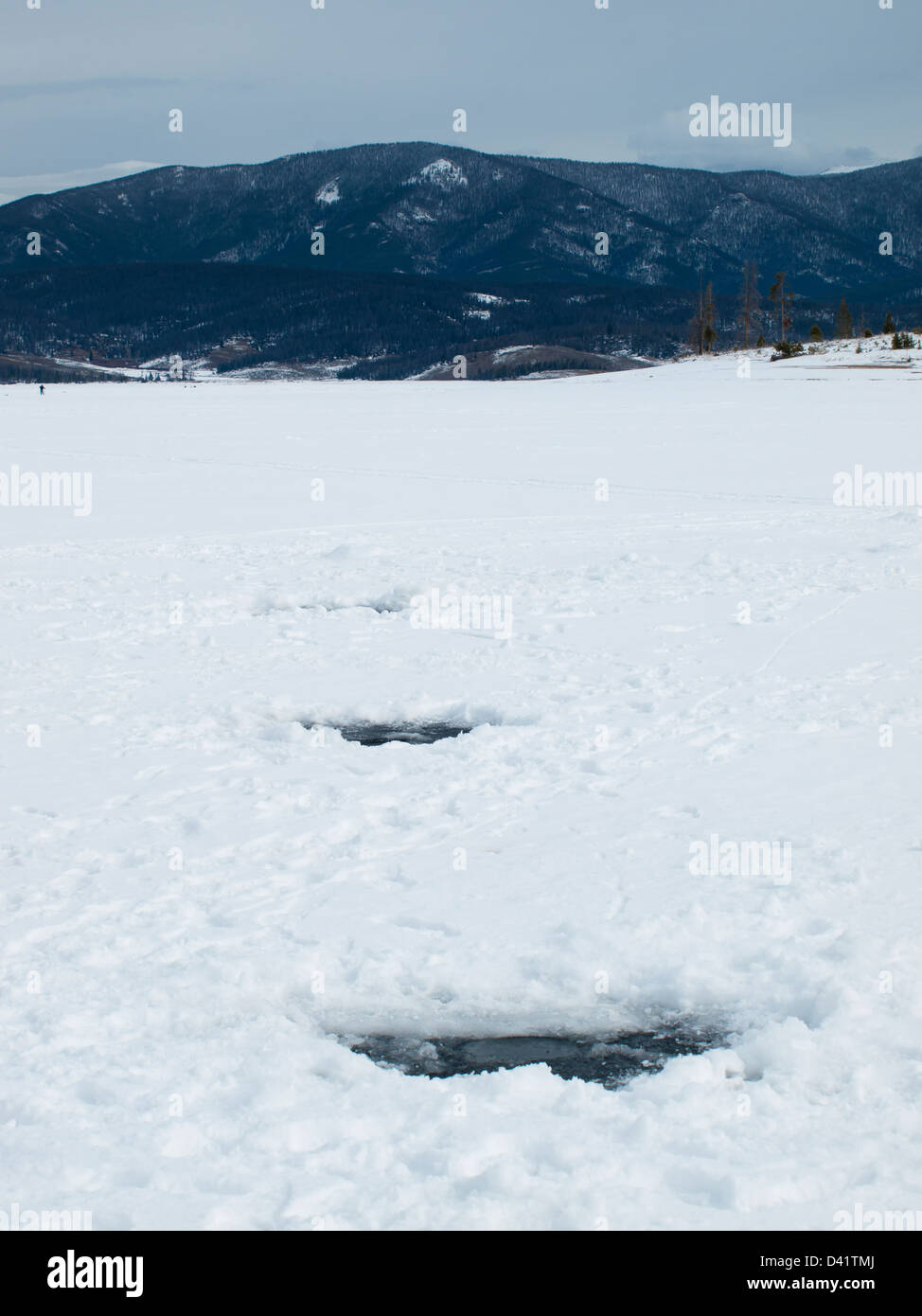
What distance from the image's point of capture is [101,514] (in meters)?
17.5

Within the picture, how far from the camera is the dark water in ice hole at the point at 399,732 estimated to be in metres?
7.68

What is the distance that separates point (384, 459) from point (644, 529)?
10347 millimetres

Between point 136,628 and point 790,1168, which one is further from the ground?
point 136,628

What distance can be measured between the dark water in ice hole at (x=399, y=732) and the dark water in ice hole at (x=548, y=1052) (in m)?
3.28

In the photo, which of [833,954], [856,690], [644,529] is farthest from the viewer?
[644,529]

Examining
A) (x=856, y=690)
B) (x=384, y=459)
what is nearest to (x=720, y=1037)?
(x=856, y=690)

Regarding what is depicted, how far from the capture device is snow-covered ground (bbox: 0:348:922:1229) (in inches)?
141

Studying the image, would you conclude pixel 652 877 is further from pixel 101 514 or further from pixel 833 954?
pixel 101 514

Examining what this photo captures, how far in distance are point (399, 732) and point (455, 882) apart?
2.42 meters
